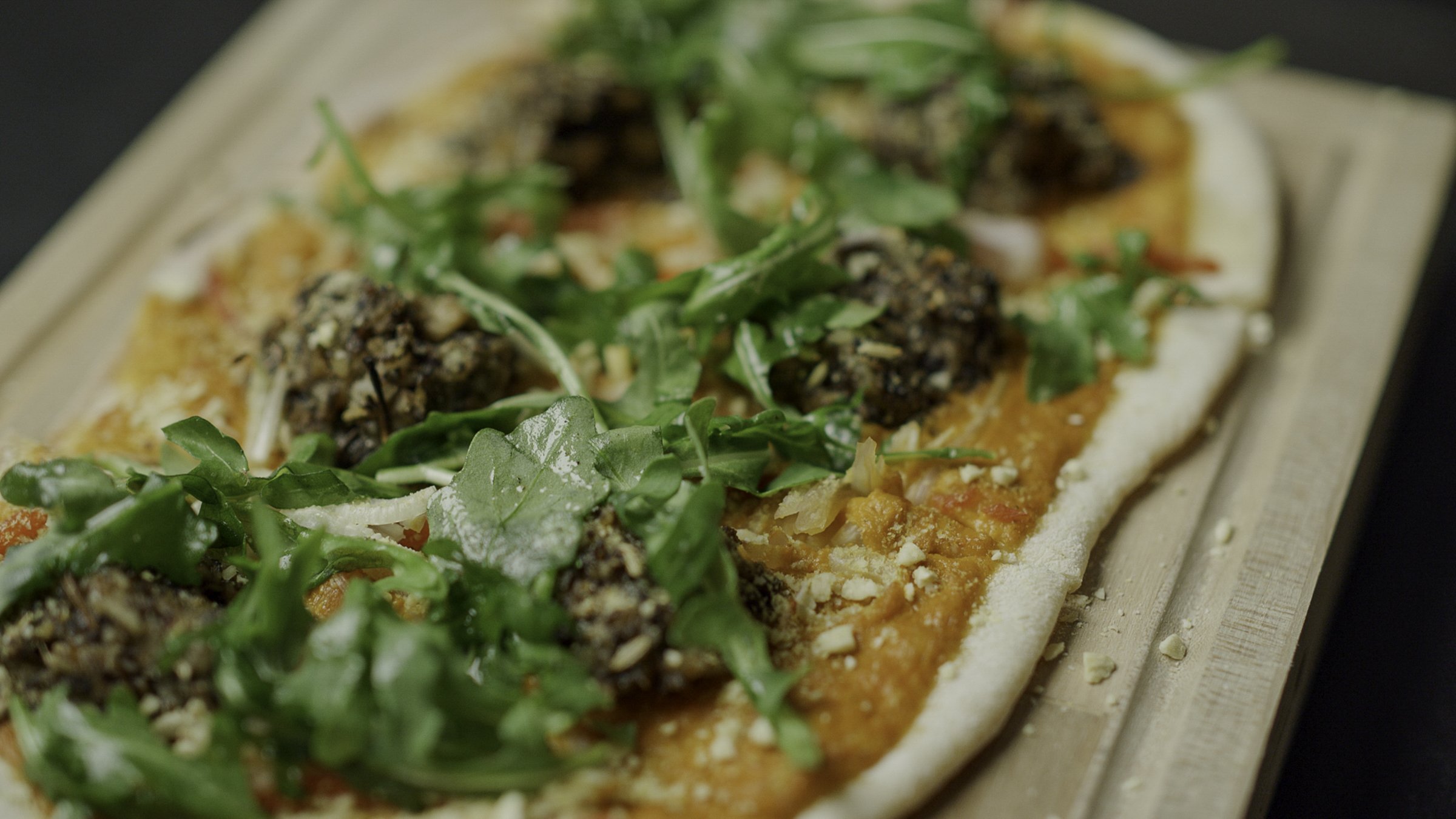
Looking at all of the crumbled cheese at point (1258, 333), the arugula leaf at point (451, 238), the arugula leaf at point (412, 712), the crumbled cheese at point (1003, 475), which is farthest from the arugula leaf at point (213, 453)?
the crumbled cheese at point (1258, 333)

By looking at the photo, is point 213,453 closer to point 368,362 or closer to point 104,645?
point 368,362

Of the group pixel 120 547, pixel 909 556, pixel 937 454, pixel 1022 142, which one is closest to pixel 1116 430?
pixel 937 454

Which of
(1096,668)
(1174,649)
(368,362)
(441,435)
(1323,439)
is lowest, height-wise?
(1323,439)

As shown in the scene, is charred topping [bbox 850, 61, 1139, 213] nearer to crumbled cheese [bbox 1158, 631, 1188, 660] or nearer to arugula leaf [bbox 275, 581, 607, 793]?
crumbled cheese [bbox 1158, 631, 1188, 660]

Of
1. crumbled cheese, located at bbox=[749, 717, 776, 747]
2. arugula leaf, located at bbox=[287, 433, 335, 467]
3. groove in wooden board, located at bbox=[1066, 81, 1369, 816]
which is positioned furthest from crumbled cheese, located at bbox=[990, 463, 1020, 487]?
arugula leaf, located at bbox=[287, 433, 335, 467]

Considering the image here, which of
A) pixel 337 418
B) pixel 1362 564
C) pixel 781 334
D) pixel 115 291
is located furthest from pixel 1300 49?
pixel 115 291
